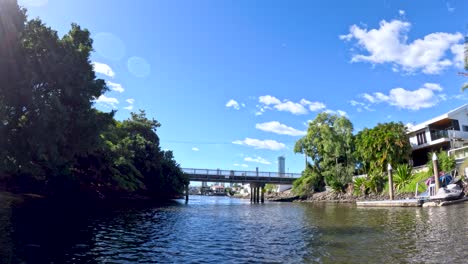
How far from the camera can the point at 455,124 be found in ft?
201

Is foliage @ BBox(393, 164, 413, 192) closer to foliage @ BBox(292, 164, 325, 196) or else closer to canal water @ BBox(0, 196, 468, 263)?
foliage @ BBox(292, 164, 325, 196)

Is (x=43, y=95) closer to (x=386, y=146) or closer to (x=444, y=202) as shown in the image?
(x=444, y=202)

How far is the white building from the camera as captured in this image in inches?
2309

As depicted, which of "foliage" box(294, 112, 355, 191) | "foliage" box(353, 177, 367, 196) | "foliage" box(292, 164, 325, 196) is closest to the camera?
"foliage" box(353, 177, 367, 196)

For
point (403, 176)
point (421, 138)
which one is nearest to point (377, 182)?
point (403, 176)

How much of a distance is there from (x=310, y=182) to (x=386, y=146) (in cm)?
2829

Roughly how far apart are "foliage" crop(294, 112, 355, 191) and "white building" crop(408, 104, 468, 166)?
14251mm

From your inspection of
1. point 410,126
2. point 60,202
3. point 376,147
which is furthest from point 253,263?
point 410,126

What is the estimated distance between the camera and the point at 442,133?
60500 mm

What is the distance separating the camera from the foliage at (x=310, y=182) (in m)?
84.6

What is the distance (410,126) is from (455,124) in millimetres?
9372

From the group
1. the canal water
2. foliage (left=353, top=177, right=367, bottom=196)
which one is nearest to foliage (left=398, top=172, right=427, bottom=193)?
foliage (left=353, top=177, right=367, bottom=196)

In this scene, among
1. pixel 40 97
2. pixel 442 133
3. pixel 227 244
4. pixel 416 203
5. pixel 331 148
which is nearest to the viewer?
pixel 227 244

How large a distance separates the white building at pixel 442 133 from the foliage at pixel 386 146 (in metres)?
5.94
